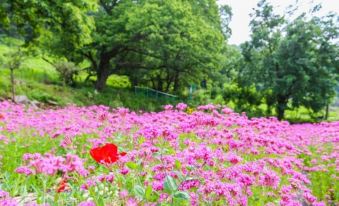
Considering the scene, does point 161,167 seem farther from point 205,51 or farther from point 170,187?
point 205,51

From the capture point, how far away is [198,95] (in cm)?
2938

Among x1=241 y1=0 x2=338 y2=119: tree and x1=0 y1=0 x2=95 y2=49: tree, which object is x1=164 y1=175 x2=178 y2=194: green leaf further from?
x1=241 y1=0 x2=338 y2=119: tree

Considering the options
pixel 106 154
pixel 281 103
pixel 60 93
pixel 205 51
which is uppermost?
pixel 205 51

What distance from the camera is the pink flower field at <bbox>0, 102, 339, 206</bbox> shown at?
8.52 ft

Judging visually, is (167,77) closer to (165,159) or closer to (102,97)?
(102,97)

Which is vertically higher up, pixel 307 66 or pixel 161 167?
pixel 307 66

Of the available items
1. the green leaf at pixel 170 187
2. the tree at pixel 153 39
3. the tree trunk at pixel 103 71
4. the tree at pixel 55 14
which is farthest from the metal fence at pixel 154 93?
the green leaf at pixel 170 187

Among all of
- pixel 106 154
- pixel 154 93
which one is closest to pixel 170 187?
pixel 106 154

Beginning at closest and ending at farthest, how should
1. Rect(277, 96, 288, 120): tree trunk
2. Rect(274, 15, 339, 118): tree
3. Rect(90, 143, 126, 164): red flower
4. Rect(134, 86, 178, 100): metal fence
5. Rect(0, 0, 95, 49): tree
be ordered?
Rect(90, 143, 126, 164): red flower, Rect(0, 0, 95, 49): tree, Rect(274, 15, 339, 118): tree, Rect(277, 96, 288, 120): tree trunk, Rect(134, 86, 178, 100): metal fence

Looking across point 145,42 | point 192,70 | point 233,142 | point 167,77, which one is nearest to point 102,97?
point 145,42

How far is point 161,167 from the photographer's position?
2953 mm

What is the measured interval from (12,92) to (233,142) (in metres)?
15.4

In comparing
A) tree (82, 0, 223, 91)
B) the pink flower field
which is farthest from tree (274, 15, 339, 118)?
the pink flower field

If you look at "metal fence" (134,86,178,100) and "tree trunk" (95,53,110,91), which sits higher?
"tree trunk" (95,53,110,91)
